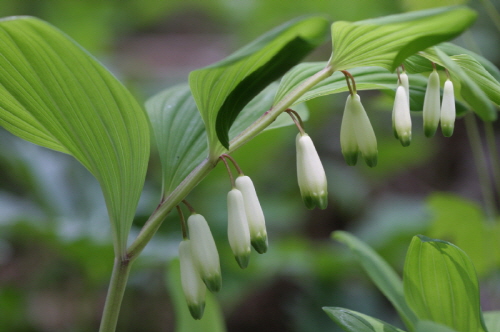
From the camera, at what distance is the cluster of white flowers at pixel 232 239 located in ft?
2.33

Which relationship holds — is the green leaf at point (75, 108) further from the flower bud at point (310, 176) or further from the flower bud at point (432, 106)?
the flower bud at point (432, 106)

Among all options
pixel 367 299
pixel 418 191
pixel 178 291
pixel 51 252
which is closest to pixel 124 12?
pixel 51 252

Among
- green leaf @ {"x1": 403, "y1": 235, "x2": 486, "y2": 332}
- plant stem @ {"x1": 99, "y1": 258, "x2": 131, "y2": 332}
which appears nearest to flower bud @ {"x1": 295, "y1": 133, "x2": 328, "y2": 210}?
green leaf @ {"x1": 403, "y1": 235, "x2": 486, "y2": 332}

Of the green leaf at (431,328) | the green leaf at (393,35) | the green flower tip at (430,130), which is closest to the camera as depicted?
the green leaf at (393,35)

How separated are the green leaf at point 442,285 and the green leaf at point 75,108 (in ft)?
1.81

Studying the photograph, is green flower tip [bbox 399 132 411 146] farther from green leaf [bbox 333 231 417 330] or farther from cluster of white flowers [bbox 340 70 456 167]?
green leaf [bbox 333 231 417 330]

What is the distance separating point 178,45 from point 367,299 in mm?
3829

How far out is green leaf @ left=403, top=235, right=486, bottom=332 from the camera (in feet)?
2.64

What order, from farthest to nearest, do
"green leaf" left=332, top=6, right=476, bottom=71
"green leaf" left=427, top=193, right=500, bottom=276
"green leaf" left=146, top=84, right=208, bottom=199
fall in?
"green leaf" left=427, top=193, right=500, bottom=276 < "green leaf" left=146, top=84, right=208, bottom=199 < "green leaf" left=332, top=6, right=476, bottom=71

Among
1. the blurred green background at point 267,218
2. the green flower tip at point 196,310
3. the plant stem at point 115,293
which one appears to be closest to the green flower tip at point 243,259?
the green flower tip at point 196,310

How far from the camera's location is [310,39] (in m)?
0.53

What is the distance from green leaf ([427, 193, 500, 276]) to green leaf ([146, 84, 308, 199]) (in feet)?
2.61

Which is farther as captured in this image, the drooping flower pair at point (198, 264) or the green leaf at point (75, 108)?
the drooping flower pair at point (198, 264)

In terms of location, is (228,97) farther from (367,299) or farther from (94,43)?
(94,43)
